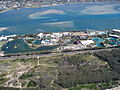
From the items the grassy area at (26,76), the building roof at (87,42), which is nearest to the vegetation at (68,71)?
the grassy area at (26,76)

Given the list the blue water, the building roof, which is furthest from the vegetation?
the blue water

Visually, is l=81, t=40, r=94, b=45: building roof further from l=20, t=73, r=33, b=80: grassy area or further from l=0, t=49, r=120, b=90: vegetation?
l=20, t=73, r=33, b=80: grassy area

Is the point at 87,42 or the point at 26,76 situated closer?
the point at 26,76

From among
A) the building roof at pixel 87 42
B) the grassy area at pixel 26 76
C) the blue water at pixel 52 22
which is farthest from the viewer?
the blue water at pixel 52 22

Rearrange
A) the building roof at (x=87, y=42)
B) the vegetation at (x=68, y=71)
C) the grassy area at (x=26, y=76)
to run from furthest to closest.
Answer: the building roof at (x=87, y=42), the grassy area at (x=26, y=76), the vegetation at (x=68, y=71)

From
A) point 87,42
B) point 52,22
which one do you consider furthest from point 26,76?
point 52,22

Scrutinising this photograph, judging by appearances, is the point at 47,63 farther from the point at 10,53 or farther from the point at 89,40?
the point at 89,40

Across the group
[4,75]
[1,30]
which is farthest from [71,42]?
[1,30]

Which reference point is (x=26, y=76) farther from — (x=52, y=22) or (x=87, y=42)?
(x=52, y=22)

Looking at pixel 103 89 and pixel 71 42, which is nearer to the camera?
pixel 103 89

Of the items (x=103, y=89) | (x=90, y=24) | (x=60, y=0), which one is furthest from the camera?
(x=60, y=0)

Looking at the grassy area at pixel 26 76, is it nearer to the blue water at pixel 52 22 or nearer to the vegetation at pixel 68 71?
the vegetation at pixel 68 71
